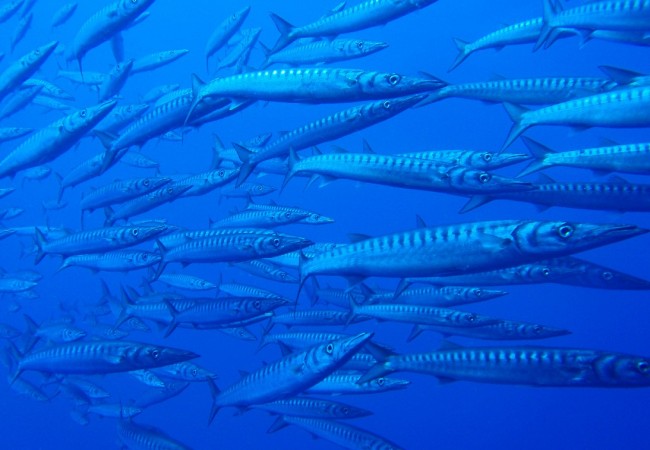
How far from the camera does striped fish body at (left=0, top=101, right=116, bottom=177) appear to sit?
5094mm

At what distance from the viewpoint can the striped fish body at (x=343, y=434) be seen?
20.9 ft

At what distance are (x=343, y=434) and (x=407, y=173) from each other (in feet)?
12.2

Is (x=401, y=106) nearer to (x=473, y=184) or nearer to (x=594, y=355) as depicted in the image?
(x=473, y=184)

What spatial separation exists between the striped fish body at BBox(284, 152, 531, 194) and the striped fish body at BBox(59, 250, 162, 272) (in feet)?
8.94

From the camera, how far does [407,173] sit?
13.9ft

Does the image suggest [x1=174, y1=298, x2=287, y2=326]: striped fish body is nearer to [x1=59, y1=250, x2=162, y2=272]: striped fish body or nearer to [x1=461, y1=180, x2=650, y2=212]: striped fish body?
[x1=59, y1=250, x2=162, y2=272]: striped fish body

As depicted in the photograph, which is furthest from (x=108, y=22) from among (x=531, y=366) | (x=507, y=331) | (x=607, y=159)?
(x=507, y=331)

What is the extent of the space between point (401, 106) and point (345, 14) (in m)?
1.68

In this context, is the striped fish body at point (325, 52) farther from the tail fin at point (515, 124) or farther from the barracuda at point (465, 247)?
the barracuda at point (465, 247)

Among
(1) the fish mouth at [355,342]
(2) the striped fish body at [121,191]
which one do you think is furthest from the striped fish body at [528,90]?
(2) the striped fish body at [121,191]

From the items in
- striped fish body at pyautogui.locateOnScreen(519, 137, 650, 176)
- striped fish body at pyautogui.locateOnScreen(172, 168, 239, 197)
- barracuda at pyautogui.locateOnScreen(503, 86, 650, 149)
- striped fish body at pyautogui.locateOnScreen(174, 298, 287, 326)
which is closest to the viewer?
barracuda at pyautogui.locateOnScreen(503, 86, 650, 149)

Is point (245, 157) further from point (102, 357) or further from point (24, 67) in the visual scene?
point (24, 67)

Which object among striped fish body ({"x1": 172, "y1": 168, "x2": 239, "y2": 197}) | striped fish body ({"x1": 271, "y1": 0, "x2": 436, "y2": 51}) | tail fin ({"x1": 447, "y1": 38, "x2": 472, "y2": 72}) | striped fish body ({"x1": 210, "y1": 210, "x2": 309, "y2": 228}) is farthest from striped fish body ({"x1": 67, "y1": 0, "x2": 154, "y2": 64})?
tail fin ({"x1": 447, "y1": 38, "x2": 472, "y2": 72})

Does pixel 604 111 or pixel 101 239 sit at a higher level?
pixel 604 111
